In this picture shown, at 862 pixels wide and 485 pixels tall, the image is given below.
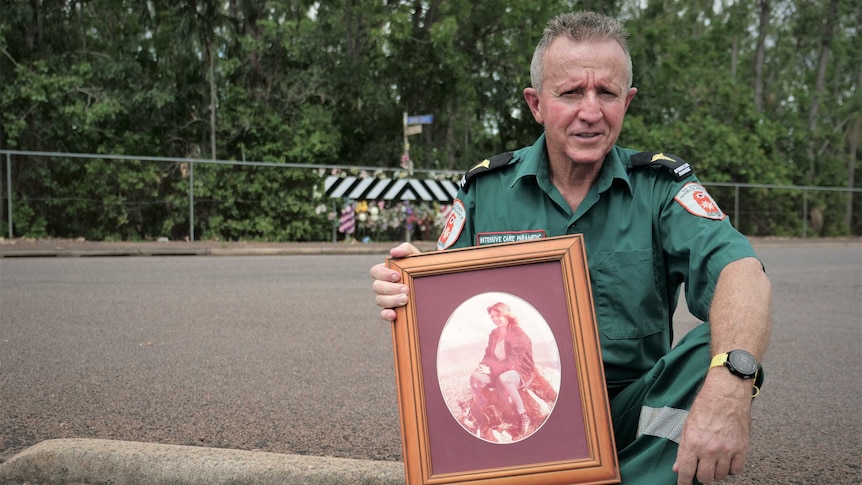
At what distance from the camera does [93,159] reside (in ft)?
51.3

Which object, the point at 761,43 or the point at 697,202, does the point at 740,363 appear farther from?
the point at 761,43

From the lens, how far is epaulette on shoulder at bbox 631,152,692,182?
2.32 metres

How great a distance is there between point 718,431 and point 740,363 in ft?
0.52

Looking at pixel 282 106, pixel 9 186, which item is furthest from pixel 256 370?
pixel 282 106

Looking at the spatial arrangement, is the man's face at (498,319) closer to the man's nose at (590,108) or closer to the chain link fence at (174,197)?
the man's nose at (590,108)

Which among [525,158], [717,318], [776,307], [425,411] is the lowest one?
[776,307]

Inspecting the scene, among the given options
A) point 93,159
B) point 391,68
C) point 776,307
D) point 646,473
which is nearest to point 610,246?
point 646,473

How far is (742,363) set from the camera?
1.80m

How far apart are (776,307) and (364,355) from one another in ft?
15.8

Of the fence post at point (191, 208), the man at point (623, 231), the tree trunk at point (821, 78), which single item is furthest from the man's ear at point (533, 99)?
the tree trunk at point (821, 78)

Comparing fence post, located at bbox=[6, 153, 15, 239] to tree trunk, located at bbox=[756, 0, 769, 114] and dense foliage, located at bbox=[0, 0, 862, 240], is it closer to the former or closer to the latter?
dense foliage, located at bbox=[0, 0, 862, 240]

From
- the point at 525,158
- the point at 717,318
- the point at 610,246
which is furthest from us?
the point at 525,158

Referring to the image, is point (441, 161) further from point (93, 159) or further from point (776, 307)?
point (776, 307)

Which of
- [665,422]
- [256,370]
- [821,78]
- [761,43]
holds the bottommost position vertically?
[256,370]
